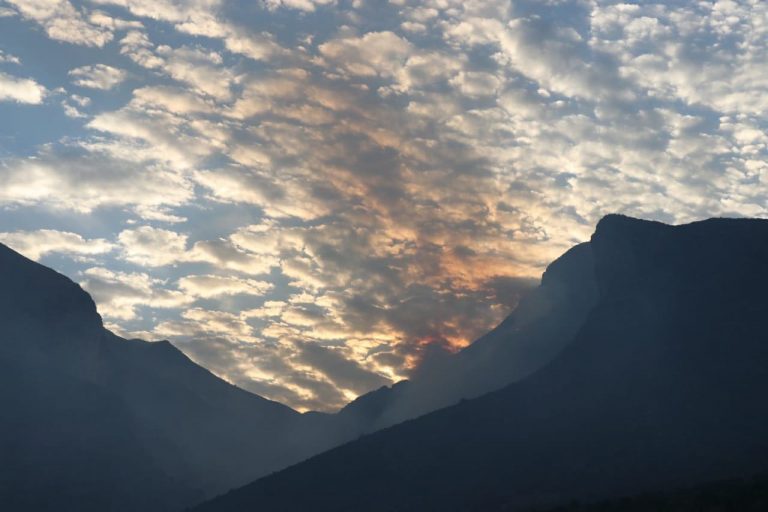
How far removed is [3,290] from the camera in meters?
200

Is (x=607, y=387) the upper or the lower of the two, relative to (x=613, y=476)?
upper

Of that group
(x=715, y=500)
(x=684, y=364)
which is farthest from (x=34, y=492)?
(x=715, y=500)

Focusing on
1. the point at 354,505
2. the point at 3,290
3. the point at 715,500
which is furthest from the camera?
the point at 3,290

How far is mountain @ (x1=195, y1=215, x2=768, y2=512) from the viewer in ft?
368

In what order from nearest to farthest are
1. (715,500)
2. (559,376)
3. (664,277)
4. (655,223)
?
(715,500) → (559,376) → (664,277) → (655,223)

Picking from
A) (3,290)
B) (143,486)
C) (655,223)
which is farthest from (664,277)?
(3,290)

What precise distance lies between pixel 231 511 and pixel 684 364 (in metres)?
82.4

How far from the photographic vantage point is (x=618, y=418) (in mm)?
131125

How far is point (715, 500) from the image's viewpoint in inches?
2601

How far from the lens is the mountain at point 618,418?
368 ft

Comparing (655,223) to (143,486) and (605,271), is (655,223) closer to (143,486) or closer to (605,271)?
(605,271)

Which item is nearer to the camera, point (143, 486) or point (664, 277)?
point (664, 277)

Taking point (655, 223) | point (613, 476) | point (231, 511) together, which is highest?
point (655, 223)

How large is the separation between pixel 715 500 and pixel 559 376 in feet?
289
